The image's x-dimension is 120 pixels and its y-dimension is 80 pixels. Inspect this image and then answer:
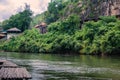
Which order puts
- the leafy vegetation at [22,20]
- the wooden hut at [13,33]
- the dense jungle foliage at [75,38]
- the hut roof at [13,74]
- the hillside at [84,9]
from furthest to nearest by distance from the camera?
the leafy vegetation at [22,20] < the wooden hut at [13,33] < the hillside at [84,9] < the dense jungle foliage at [75,38] < the hut roof at [13,74]

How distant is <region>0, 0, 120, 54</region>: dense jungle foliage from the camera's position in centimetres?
7075

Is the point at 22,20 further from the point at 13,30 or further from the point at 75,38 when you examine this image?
the point at 75,38

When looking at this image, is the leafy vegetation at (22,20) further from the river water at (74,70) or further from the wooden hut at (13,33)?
the river water at (74,70)

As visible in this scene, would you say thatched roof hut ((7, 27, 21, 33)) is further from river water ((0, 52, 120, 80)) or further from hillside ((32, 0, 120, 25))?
river water ((0, 52, 120, 80))

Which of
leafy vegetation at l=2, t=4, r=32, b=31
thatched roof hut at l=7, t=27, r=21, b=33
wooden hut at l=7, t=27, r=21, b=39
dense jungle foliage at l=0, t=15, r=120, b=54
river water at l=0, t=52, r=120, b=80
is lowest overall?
river water at l=0, t=52, r=120, b=80

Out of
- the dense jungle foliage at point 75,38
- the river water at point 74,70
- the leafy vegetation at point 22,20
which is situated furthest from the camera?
the leafy vegetation at point 22,20

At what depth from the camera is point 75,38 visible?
3310 inches

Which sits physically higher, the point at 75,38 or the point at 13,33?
the point at 13,33

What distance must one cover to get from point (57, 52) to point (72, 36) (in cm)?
648

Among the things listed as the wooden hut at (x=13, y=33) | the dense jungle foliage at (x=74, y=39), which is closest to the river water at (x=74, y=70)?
the dense jungle foliage at (x=74, y=39)

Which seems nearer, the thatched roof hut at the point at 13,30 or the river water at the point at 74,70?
the river water at the point at 74,70

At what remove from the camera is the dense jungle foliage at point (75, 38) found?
232 ft

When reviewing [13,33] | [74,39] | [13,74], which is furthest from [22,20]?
[13,74]

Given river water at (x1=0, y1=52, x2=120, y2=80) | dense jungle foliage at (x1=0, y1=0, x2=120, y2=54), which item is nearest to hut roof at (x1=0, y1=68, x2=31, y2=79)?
river water at (x1=0, y1=52, x2=120, y2=80)
